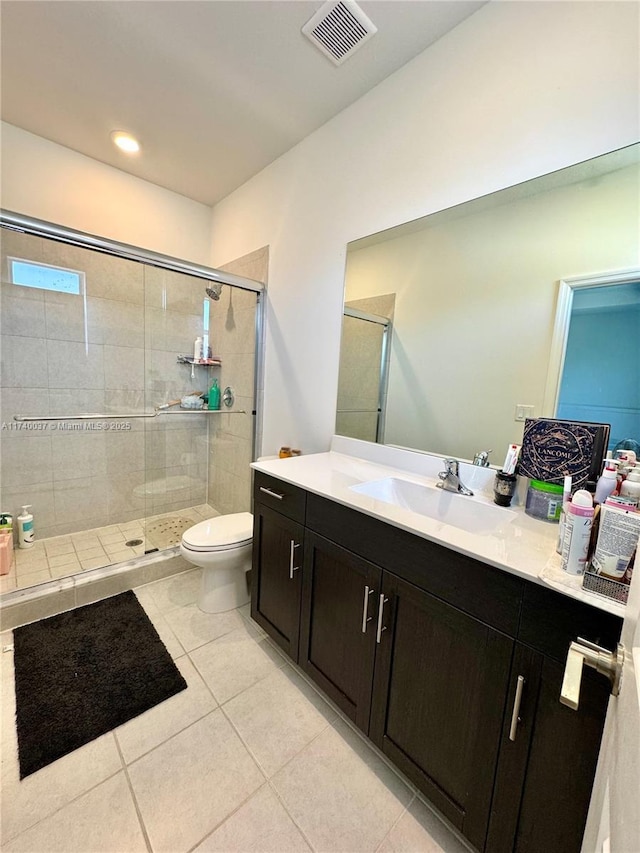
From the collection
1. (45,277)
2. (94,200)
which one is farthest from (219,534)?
(94,200)

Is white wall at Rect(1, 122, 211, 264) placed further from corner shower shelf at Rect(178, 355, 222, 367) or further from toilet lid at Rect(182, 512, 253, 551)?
toilet lid at Rect(182, 512, 253, 551)

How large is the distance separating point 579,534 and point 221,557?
1.52 metres

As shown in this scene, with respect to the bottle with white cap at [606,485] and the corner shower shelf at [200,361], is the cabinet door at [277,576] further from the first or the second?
the corner shower shelf at [200,361]

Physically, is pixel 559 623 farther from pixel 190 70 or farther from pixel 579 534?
pixel 190 70

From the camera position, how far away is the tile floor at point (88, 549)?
1926 millimetres

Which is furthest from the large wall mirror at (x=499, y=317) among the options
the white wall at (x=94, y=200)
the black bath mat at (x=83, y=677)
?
the white wall at (x=94, y=200)

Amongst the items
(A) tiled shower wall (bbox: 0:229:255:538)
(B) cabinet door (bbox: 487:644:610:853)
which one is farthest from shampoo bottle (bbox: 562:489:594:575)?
(A) tiled shower wall (bbox: 0:229:255:538)

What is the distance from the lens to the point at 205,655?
5.19ft

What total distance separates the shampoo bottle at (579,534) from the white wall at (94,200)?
2.99m

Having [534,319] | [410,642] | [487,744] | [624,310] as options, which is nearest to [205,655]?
[410,642]

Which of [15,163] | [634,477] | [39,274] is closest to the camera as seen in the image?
[634,477]

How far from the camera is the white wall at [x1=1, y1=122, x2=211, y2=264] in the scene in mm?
2059

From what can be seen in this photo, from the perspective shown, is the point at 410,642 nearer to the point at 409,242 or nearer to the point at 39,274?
the point at 409,242

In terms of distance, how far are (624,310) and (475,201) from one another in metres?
0.68
